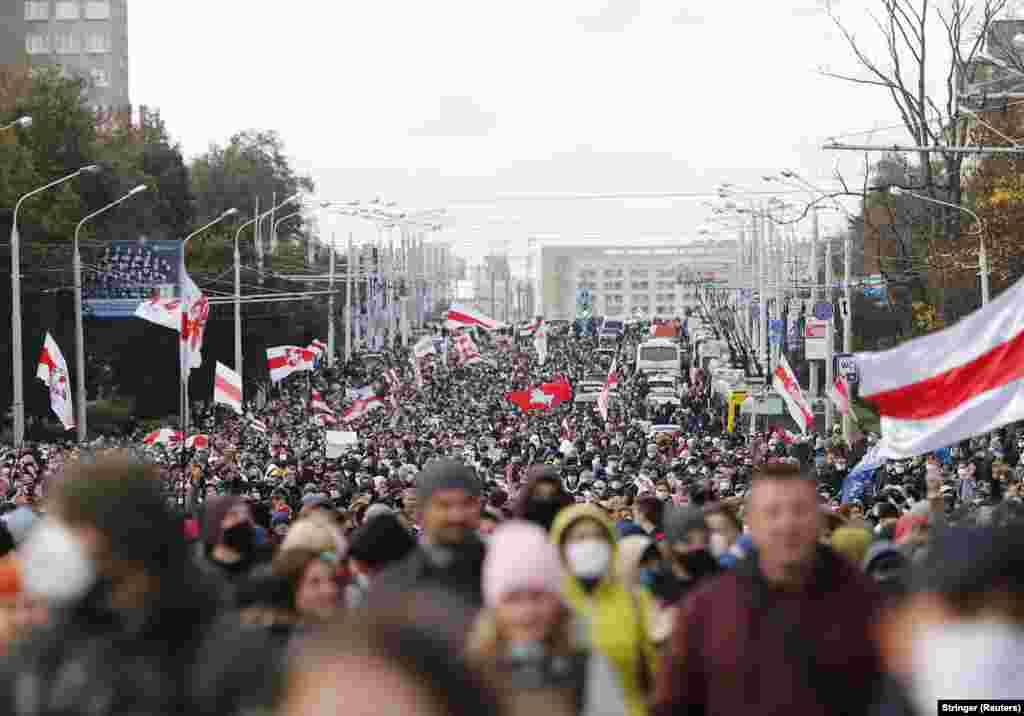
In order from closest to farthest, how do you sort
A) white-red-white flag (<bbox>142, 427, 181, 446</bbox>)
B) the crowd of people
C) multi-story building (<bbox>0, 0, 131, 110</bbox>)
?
the crowd of people
white-red-white flag (<bbox>142, 427, 181, 446</bbox>)
multi-story building (<bbox>0, 0, 131, 110</bbox>)

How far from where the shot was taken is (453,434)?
4472 centimetres

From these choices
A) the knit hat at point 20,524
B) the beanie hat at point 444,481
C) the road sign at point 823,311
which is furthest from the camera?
the road sign at point 823,311

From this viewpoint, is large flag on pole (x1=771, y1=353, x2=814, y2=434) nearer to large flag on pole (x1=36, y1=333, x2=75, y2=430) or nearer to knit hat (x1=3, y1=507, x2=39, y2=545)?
large flag on pole (x1=36, y1=333, x2=75, y2=430)

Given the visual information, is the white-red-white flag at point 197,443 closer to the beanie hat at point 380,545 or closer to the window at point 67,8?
the beanie hat at point 380,545

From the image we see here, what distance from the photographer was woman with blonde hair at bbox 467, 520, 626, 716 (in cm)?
430

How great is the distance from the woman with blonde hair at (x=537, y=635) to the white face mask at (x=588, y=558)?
1.44m

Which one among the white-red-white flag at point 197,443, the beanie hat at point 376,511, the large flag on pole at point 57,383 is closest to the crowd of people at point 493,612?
the beanie hat at point 376,511

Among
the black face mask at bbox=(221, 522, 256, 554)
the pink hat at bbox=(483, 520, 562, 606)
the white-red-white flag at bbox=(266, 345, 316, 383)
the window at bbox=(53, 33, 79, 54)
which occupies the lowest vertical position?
Answer: the white-red-white flag at bbox=(266, 345, 316, 383)

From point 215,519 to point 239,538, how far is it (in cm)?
18

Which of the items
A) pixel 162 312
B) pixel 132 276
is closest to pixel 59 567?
pixel 162 312

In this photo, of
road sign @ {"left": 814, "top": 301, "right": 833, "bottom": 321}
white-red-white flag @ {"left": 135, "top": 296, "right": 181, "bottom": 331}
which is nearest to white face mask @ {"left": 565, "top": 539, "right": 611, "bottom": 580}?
white-red-white flag @ {"left": 135, "top": 296, "right": 181, "bottom": 331}

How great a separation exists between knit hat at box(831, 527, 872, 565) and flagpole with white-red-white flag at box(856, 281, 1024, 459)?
5.16 ft

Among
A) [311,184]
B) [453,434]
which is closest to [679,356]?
[453,434]

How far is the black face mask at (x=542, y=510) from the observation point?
880 cm
